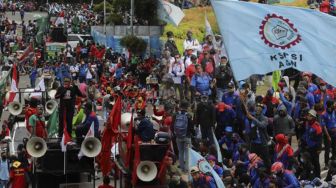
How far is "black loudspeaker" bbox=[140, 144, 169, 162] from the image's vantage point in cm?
1441

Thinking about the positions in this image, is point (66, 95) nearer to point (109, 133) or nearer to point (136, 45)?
point (109, 133)

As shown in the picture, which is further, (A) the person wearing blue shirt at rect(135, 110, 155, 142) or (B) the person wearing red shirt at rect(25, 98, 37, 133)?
(B) the person wearing red shirt at rect(25, 98, 37, 133)

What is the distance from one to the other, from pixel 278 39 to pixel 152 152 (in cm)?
352

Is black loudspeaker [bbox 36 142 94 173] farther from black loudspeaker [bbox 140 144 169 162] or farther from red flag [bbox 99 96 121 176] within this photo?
black loudspeaker [bbox 140 144 169 162]

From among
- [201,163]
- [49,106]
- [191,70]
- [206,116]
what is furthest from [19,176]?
[191,70]

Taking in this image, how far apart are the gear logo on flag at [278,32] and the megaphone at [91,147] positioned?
12.3 ft

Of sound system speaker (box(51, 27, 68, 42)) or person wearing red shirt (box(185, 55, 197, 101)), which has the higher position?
person wearing red shirt (box(185, 55, 197, 101))

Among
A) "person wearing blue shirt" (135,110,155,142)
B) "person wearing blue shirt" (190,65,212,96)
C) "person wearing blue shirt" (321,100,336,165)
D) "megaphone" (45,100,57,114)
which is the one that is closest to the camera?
"person wearing blue shirt" (135,110,155,142)

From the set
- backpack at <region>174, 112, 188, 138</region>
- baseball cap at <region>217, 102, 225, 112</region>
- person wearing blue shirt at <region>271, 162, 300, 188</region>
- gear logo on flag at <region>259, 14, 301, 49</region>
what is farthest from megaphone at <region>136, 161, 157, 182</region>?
baseball cap at <region>217, 102, 225, 112</region>

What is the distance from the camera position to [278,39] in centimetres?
1199

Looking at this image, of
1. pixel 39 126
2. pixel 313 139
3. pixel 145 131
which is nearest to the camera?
pixel 145 131

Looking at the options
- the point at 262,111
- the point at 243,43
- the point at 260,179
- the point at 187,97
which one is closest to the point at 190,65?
the point at 187,97

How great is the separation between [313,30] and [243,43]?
98cm

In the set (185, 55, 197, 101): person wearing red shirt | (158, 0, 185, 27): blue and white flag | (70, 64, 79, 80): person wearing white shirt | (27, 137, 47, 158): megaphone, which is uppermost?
(158, 0, 185, 27): blue and white flag
